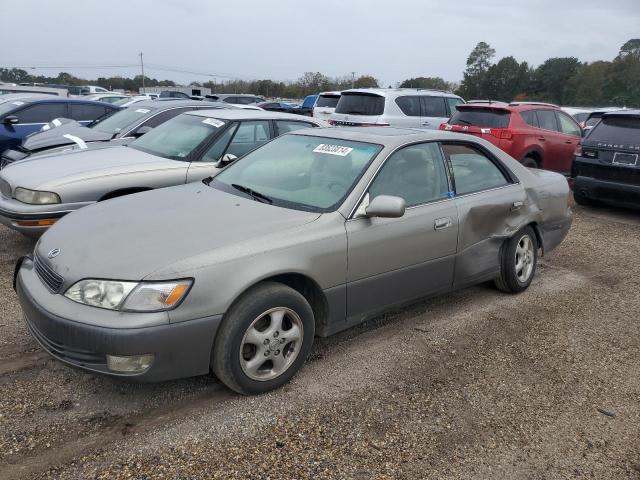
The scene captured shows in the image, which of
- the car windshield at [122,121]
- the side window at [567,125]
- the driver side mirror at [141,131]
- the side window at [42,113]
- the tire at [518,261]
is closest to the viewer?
the tire at [518,261]

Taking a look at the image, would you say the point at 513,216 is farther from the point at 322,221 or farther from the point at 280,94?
the point at 280,94

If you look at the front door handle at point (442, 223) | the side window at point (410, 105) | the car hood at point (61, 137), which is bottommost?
the front door handle at point (442, 223)

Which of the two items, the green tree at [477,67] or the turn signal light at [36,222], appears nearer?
the turn signal light at [36,222]

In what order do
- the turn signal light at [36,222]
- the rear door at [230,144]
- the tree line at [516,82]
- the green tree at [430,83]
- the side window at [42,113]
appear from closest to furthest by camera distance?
the turn signal light at [36,222] → the rear door at [230,144] → the side window at [42,113] → the tree line at [516,82] → the green tree at [430,83]

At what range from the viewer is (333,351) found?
3852 millimetres

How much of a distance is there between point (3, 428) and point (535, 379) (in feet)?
10.3

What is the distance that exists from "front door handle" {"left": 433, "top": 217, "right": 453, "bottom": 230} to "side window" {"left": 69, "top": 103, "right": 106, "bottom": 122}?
8146 millimetres

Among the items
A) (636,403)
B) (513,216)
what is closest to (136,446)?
(636,403)

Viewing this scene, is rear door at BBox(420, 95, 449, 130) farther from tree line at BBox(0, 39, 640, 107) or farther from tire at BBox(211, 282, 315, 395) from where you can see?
tree line at BBox(0, 39, 640, 107)

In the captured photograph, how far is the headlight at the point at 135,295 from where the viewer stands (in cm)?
278

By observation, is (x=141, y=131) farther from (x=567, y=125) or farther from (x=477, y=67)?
(x=477, y=67)

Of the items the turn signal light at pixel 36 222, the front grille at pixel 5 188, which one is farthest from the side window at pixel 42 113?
the turn signal light at pixel 36 222

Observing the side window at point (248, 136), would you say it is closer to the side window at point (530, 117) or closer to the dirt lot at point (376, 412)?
the dirt lot at point (376, 412)

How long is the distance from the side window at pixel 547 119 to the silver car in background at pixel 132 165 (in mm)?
4964
